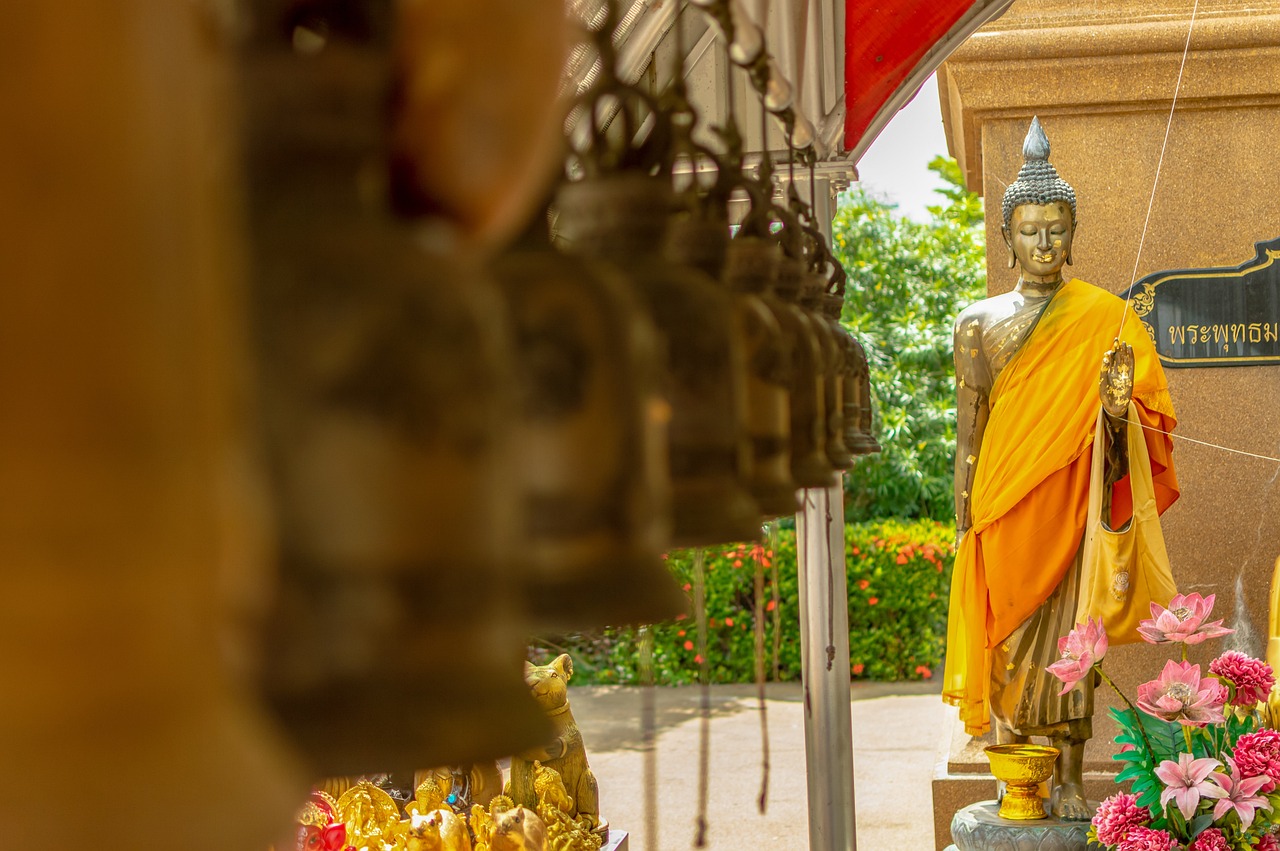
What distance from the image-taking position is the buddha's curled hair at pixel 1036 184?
4250 mm

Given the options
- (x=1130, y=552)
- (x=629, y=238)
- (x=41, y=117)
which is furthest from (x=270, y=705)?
(x=1130, y=552)

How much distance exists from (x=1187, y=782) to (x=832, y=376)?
2.29m

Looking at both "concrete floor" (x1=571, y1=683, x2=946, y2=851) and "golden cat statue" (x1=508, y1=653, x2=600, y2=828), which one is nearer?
"golden cat statue" (x1=508, y1=653, x2=600, y2=828)

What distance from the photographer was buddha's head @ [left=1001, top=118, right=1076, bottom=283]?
4250 millimetres

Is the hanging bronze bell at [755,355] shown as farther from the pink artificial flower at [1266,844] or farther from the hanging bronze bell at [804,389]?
the pink artificial flower at [1266,844]

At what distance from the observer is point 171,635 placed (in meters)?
0.23

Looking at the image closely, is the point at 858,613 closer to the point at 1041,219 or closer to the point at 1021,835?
the point at 1021,835

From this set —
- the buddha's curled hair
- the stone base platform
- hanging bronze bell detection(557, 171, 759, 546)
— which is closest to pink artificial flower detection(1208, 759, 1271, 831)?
the stone base platform

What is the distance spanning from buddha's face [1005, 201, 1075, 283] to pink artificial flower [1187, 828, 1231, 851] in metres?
1.78

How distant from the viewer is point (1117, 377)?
3.70 metres

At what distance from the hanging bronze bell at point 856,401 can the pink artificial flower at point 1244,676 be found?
210cm

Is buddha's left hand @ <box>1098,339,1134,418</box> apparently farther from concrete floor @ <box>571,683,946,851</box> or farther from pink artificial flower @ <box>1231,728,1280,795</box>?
concrete floor @ <box>571,683,946,851</box>

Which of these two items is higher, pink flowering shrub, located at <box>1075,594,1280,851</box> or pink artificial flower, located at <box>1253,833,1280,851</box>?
pink flowering shrub, located at <box>1075,594,1280,851</box>

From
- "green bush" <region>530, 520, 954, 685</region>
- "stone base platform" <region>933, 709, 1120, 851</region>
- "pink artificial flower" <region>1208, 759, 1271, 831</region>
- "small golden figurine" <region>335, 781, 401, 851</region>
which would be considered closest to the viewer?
"small golden figurine" <region>335, 781, 401, 851</region>
